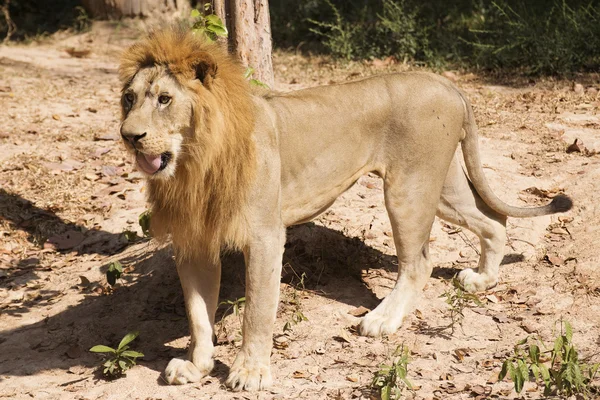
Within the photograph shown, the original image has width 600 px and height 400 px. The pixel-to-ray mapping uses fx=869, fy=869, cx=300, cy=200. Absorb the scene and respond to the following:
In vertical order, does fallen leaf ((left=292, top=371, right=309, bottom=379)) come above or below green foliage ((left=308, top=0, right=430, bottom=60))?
below

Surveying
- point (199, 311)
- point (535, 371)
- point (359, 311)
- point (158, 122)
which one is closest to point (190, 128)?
point (158, 122)

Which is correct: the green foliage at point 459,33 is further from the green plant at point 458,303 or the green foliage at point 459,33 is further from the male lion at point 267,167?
the green plant at point 458,303

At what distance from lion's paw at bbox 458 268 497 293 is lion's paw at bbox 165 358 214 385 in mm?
1732

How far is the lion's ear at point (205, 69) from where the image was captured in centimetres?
384

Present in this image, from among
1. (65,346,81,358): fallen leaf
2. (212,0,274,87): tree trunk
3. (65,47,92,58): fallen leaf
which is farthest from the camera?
(65,47,92,58): fallen leaf

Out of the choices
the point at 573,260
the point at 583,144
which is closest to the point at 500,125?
the point at 583,144

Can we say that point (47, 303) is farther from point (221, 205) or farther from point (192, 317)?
point (221, 205)

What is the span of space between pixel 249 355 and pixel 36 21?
885 centimetres

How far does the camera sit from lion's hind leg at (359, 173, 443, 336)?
480 cm

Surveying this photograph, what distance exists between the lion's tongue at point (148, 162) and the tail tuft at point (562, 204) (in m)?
2.50

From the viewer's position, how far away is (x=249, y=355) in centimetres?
423

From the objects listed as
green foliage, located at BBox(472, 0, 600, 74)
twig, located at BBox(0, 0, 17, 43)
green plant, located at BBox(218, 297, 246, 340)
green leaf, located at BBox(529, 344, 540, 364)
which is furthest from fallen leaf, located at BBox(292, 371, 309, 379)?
twig, located at BBox(0, 0, 17, 43)

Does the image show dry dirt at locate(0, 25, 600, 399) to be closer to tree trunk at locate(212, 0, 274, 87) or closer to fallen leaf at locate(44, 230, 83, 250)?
fallen leaf at locate(44, 230, 83, 250)

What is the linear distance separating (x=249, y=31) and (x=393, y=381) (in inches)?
93.1
